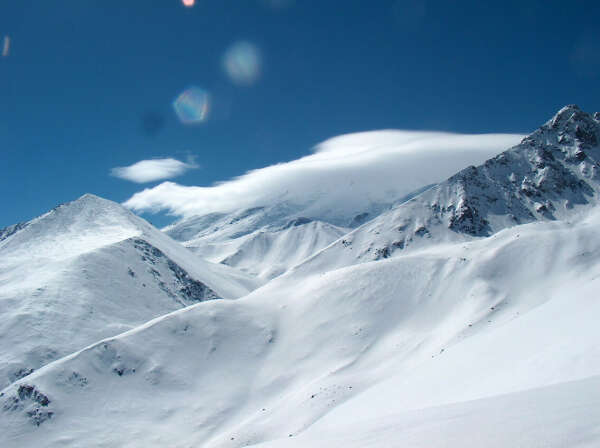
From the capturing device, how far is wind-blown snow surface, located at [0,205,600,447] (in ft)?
84.1

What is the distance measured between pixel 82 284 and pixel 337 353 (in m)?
77.9

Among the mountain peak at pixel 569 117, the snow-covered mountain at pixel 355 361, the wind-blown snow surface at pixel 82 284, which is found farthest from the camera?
the mountain peak at pixel 569 117

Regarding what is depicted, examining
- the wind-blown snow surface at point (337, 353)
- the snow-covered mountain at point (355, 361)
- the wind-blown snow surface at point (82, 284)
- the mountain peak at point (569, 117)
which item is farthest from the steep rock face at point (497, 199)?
the wind-blown snow surface at point (337, 353)

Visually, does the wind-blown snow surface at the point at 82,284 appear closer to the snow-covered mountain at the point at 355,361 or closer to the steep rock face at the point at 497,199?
the snow-covered mountain at the point at 355,361

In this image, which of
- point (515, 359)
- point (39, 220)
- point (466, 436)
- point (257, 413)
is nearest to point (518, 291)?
point (257, 413)

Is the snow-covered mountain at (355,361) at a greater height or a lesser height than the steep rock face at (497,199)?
lesser

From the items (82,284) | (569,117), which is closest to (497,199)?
(569,117)

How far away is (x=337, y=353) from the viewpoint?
65375 millimetres

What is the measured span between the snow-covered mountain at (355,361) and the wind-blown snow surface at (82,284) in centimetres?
107

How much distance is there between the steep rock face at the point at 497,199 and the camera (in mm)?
A: 145750

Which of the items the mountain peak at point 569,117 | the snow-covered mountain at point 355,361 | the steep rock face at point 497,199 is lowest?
the snow-covered mountain at point 355,361

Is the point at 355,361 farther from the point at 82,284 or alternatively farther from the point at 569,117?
the point at 569,117

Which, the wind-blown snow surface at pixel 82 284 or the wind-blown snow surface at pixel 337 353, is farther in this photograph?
the wind-blown snow surface at pixel 82 284

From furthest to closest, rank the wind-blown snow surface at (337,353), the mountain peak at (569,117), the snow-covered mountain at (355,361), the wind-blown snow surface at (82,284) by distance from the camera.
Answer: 1. the mountain peak at (569,117)
2. the wind-blown snow surface at (82,284)
3. the wind-blown snow surface at (337,353)
4. the snow-covered mountain at (355,361)
